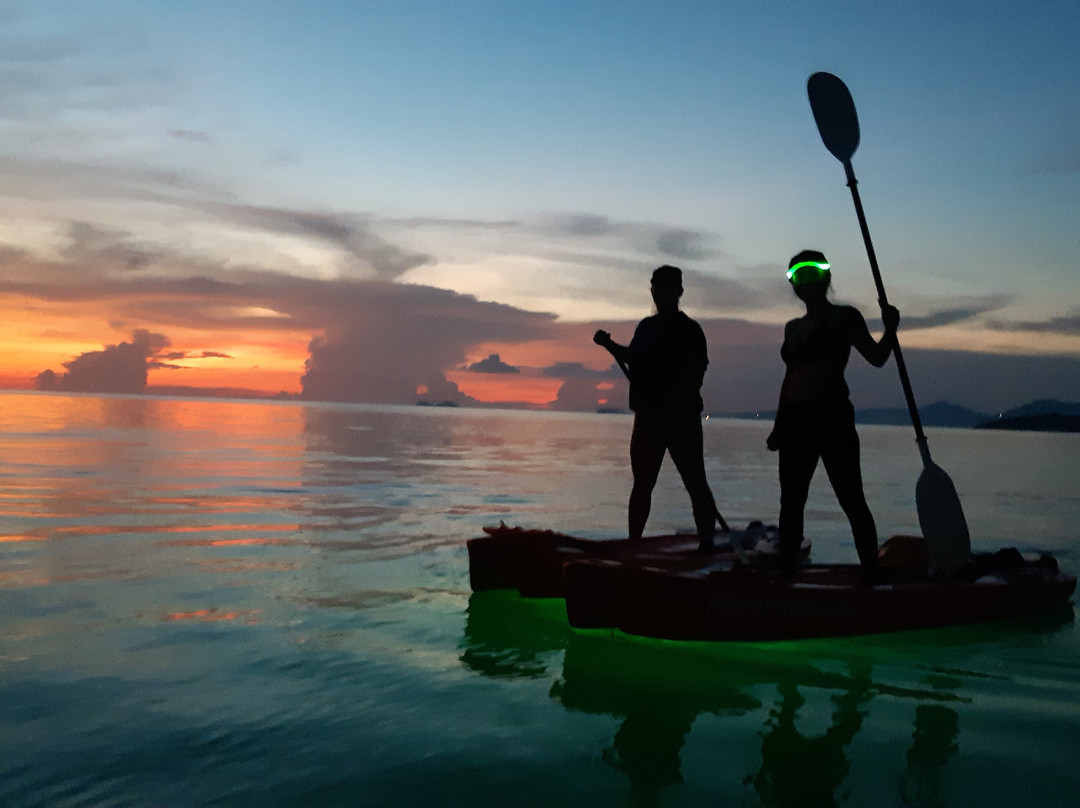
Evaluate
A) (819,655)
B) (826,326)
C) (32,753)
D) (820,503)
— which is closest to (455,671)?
(32,753)

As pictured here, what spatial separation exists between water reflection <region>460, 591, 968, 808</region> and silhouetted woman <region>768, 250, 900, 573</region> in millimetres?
1084

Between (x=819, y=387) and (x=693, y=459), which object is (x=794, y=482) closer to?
(x=819, y=387)

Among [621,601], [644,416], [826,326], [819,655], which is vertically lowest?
[819,655]

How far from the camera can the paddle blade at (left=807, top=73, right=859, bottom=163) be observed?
696 cm

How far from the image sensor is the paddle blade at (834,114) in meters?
6.96

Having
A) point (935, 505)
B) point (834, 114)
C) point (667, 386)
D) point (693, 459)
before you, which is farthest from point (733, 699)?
point (834, 114)

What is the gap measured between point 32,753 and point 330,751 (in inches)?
50.4

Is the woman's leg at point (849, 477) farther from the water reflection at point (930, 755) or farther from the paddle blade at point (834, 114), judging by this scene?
the paddle blade at point (834, 114)

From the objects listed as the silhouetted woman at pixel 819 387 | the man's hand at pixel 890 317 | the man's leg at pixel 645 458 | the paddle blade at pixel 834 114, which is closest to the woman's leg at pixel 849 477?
the silhouetted woman at pixel 819 387

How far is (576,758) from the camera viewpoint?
137 inches

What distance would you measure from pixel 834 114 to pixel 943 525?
12.5 ft

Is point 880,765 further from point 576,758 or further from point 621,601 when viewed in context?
point 621,601

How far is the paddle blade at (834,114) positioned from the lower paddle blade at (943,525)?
299 cm

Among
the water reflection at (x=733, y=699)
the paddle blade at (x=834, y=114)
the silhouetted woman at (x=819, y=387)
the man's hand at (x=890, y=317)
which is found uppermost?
the paddle blade at (x=834, y=114)
